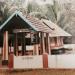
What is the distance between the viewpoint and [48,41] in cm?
233

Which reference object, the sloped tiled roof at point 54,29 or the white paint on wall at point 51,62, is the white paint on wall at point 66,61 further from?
the sloped tiled roof at point 54,29

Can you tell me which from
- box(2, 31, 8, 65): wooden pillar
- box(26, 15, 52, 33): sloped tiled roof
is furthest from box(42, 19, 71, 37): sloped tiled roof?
box(2, 31, 8, 65): wooden pillar

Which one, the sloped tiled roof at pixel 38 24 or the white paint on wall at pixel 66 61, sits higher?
the sloped tiled roof at pixel 38 24

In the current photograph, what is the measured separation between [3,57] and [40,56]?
278mm

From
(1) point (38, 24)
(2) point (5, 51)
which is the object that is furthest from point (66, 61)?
(2) point (5, 51)

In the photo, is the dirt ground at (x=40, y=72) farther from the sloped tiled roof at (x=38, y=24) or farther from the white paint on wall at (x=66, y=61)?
the sloped tiled roof at (x=38, y=24)

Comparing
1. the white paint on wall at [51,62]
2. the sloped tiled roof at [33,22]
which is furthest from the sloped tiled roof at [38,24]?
the white paint on wall at [51,62]

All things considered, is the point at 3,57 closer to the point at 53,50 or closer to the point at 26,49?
the point at 26,49

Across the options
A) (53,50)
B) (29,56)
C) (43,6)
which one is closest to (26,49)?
(29,56)

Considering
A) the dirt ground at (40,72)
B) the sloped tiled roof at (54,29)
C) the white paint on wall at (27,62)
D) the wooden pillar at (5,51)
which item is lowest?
the dirt ground at (40,72)

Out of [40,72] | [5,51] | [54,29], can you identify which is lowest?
[40,72]

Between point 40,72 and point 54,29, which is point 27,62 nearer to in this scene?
point 40,72

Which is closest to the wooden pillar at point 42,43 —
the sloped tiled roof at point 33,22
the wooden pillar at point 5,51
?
the sloped tiled roof at point 33,22

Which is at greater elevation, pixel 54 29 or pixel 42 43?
pixel 54 29
